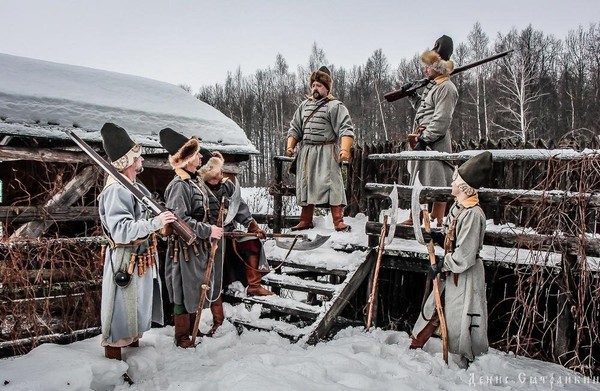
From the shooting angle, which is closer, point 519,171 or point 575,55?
point 519,171

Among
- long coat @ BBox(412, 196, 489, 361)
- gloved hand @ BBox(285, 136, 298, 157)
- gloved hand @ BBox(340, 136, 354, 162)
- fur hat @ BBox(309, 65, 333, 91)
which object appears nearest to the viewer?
long coat @ BBox(412, 196, 489, 361)

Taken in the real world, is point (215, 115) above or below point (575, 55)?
below

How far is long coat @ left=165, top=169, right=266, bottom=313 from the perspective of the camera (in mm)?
3732

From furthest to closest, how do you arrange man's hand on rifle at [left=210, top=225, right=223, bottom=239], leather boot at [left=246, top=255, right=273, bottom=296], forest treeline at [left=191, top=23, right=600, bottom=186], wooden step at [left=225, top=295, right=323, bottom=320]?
forest treeline at [left=191, top=23, right=600, bottom=186] → leather boot at [left=246, top=255, right=273, bottom=296] → wooden step at [left=225, top=295, right=323, bottom=320] → man's hand on rifle at [left=210, top=225, right=223, bottom=239]

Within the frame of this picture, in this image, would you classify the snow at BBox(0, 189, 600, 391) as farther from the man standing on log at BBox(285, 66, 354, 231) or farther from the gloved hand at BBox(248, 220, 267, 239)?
the man standing on log at BBox(285, 66, 354, 231)

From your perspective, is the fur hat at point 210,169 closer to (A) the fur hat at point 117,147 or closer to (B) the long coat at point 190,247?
(B) the long coat at point 190,247

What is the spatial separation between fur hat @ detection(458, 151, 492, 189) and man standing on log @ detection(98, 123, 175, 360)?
232cm

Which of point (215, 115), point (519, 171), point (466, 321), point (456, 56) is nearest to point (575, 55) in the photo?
point (456, 56)

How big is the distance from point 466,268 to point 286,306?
70.1 inches

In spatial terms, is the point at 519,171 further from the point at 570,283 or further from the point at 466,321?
the point at 466,321

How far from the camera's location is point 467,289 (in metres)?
3.32

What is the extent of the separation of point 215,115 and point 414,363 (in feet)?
18.7

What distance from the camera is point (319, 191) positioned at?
210 inches

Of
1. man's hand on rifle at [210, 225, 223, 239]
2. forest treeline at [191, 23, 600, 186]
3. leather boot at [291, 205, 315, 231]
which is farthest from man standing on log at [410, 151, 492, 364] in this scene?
forest treeline at [191, 23, 600, 186]
